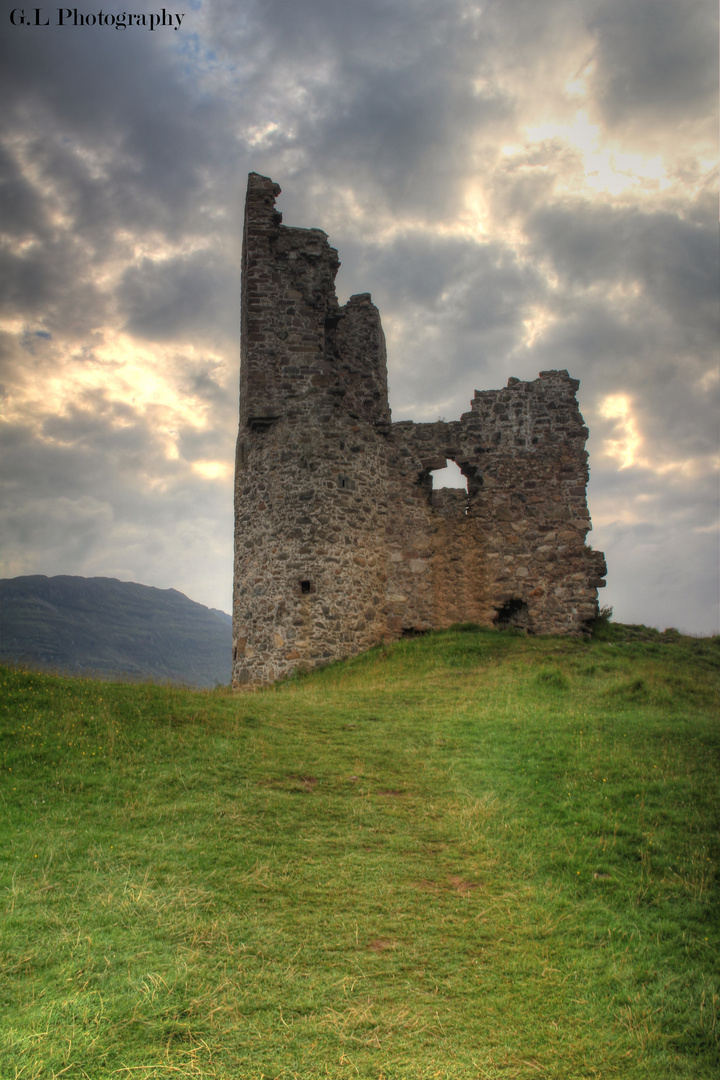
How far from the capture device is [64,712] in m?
10.1

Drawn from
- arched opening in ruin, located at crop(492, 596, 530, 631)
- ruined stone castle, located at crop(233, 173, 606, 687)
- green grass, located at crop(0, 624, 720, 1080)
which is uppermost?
ruined stone castle, located at crop(233, 173, 606, 687)

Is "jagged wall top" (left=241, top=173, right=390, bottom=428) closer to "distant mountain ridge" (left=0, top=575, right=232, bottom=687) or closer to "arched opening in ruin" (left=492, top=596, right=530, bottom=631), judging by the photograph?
"arched opening in ruin" (left=492, top=596, right=530, bottom=631)

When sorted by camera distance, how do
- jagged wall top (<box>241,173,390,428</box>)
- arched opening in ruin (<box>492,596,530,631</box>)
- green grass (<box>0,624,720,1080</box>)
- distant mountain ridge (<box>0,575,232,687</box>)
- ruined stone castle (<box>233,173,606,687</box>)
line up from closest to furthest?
green grass (<box>0,624,720,1080</box>) → ruined stone castle (<box>233,173,606,687</box>) → jagged wall top (<box>241,173,390,428</box>) → arched opening in ruin (<box>492,596,530,631</box>) → distant mountain ridge (<box>0,575,232,687</box>)

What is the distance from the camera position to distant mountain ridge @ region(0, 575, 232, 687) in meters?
133

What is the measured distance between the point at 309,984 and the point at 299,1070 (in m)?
0.80

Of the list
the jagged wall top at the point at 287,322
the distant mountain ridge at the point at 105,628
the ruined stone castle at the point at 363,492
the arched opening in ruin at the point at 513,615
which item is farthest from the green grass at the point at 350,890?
the distant mountain ridge at the point at 105,628

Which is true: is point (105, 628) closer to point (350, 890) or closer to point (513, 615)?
point (513, 615)

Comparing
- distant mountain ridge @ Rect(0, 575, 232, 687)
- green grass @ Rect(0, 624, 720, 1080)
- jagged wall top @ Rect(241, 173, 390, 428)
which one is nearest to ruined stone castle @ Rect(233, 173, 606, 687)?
jagged wall top @ Rect(241, 173, 390, 428)

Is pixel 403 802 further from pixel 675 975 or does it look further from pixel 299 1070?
pixel 299 1070

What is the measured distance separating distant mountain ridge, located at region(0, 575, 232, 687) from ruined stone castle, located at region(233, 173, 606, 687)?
107 m

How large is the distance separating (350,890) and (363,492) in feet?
44.1

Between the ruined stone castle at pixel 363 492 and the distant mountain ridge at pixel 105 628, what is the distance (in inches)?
4201

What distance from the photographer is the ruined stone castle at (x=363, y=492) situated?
60.8 ft

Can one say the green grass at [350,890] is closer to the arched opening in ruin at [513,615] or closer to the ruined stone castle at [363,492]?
the ruined stone castle at [363,492]
